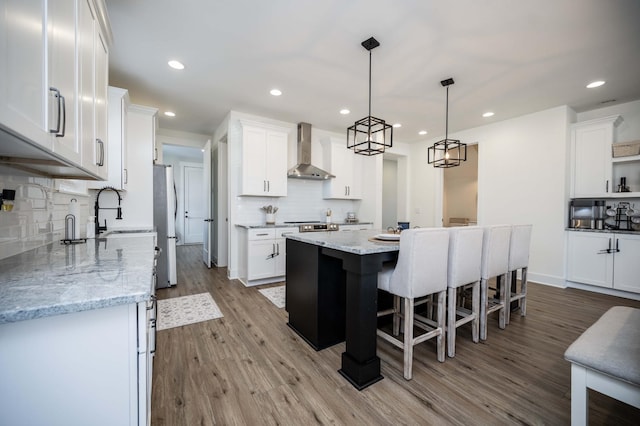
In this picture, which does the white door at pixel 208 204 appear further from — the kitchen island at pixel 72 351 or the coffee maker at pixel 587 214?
the coffee maker at pixel 587 214

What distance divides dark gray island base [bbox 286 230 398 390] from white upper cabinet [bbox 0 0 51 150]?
5.05 feet

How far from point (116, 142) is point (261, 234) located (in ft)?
6.72

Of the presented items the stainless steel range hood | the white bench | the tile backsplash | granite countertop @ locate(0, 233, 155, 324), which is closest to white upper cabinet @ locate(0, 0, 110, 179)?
the tile backsplash

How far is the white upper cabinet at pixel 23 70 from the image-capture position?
2.32ft

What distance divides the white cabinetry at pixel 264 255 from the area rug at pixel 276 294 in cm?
27

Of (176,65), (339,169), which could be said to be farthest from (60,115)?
(339,169)

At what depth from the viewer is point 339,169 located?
5.13 m

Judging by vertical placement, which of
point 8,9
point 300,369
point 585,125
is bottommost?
point 300,369

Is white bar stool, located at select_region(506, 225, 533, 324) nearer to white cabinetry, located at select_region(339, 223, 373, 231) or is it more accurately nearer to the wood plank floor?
the wood plank floor

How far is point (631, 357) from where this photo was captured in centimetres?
107

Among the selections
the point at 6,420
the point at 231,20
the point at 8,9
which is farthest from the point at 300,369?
the point at 231,20

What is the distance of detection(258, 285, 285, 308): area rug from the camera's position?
128 inches

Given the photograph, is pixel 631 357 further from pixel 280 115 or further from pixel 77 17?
pixel 280 115

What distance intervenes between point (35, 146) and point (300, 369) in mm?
1899
